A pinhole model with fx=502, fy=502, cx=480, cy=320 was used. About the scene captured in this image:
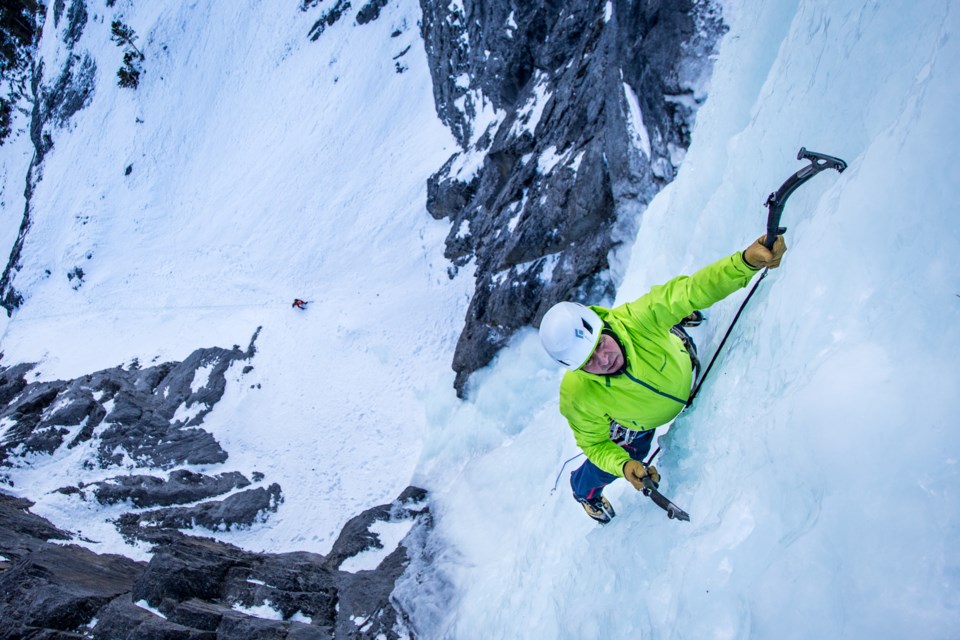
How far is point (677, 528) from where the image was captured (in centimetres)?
292

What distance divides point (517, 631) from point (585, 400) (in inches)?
104

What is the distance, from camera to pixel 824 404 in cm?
202

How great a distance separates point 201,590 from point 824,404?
903 cm

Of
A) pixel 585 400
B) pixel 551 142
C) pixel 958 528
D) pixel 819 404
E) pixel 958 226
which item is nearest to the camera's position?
pixel 958 528

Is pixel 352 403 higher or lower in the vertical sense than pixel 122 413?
lower

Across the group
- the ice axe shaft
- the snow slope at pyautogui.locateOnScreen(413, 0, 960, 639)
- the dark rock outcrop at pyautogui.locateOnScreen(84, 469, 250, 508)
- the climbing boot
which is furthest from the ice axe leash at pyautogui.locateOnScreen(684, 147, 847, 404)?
the dark rock outcrop at pyautogui.locateOnScreen(84, 469, 250, 508)

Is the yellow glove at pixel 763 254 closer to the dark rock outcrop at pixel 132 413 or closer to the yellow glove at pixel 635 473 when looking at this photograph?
the yellow glove at pixel 635 473

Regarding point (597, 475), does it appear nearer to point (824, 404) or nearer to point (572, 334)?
point (572, 334)

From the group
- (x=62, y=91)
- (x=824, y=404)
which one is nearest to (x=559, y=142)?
(x=824, y=404)

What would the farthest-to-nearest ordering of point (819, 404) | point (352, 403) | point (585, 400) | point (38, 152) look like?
point (38, 152)
point (352, 403)
point (585, 400)
point (819, 404)

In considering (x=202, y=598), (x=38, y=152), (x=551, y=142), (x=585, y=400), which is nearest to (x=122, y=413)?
(x=202, y=598)

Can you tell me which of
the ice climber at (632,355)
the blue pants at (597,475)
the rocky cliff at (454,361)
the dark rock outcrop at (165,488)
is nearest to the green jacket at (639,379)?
the ice climber at (632,355)

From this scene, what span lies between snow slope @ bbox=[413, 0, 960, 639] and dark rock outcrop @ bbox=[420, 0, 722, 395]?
2.65m

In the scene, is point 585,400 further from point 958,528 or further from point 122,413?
point 122,413
